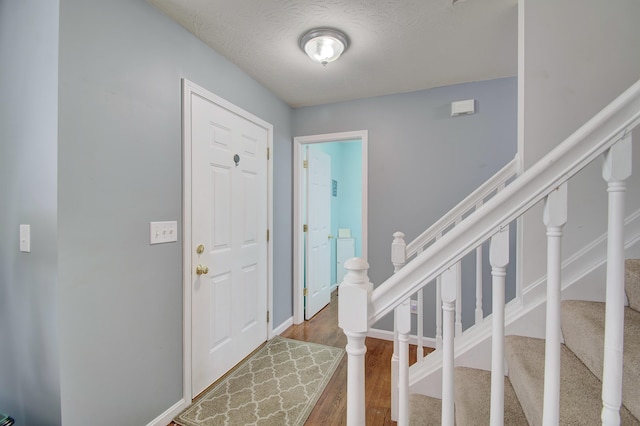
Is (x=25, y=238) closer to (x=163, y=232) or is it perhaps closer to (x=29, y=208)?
(x=29, y=208)

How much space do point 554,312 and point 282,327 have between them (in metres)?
2.56

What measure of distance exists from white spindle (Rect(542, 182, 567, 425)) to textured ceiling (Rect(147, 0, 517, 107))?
1.47m

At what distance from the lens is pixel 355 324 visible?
749mm

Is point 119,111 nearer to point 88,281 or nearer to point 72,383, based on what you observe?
point 88,281

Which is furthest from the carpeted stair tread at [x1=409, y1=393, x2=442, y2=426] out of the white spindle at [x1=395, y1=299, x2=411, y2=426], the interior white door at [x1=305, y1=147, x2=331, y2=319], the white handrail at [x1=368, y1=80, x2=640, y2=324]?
the interior white door at [x1=305, y1=147, x2=331, y2=319]

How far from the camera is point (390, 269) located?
266cm

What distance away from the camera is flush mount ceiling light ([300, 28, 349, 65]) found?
1748 millimetres

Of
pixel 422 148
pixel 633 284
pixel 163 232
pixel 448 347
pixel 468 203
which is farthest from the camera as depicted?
pixel 422 148

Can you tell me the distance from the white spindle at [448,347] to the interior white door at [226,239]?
1.56 metres

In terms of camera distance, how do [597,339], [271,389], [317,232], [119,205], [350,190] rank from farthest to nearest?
1. [350,190]
2. [317,232]
3. [271,389]
4. [119,205]
5. [597,339]

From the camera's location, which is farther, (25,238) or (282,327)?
(282,327)

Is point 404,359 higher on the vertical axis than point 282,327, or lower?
higher

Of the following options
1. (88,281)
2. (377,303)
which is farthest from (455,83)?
(88,281)

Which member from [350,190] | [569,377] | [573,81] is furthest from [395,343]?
[350,190]
